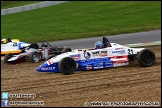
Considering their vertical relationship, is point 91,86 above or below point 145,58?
below

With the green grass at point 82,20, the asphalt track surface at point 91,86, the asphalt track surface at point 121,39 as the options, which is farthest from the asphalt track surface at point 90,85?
the green grass at point 82,20

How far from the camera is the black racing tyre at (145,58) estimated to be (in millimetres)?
11086

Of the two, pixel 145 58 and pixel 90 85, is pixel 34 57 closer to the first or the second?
pixel 145 58

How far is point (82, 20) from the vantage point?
31.1 m

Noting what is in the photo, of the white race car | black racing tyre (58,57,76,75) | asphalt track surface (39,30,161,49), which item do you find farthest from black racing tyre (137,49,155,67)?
asphalt track surface (39,30,161,49)

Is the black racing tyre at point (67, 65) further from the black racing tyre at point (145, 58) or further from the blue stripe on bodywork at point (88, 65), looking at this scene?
the black racing tyre at point (145, 58)

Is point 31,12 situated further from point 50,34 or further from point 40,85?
point 40,85

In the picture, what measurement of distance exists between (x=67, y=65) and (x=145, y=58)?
105 inches

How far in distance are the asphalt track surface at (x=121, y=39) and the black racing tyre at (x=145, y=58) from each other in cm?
767

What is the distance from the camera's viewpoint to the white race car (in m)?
10.6

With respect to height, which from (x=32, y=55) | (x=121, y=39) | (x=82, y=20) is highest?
(x=82, y=20)

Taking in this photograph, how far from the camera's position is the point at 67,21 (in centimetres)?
3158

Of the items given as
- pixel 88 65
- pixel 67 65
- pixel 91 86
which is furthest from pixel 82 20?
pixel 91 86

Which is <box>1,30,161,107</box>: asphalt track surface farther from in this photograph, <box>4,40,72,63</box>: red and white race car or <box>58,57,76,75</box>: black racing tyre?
<box>4,40,72,63</box>: red and white race car
